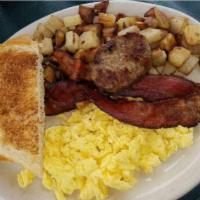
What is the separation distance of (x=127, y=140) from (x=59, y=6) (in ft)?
4.12

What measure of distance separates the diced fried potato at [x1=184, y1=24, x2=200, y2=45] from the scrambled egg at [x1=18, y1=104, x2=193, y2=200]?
0.51m

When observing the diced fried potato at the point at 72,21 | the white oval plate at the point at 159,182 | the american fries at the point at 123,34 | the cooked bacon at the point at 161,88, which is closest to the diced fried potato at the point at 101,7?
the american fries at the point at 123,34

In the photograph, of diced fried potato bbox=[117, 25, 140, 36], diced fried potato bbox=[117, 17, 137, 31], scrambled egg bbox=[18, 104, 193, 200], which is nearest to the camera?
scrambled egg bbox=[18, 104, 193, 200]

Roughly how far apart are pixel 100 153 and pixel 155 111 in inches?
14.3

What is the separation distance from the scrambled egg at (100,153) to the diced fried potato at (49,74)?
1.13ft

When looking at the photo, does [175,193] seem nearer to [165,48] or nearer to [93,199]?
[93,199]

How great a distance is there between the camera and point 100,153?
2.64 meters

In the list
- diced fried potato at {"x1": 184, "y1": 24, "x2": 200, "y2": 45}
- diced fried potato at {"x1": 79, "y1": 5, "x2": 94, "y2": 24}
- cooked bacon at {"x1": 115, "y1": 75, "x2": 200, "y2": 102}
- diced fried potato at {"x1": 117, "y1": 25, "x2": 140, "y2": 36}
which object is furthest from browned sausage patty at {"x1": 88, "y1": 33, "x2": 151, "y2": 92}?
diced fried potato at {"x1": 79, "y1": 5, "x2": 94, "y2": 24}

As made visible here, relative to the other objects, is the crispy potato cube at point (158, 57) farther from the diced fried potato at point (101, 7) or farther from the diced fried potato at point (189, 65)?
the diced fried potato at point (101, 7)

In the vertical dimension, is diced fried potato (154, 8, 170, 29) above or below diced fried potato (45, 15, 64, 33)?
above

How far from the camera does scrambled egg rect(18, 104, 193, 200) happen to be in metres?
2.59

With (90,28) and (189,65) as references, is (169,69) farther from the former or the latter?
(90,28)

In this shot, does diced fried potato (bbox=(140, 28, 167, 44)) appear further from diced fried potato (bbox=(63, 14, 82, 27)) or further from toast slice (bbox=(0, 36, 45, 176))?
toast slice (bbox=(0, 36, 45, 176))

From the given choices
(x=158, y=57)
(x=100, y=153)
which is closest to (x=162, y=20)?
(x=158, y=57)
